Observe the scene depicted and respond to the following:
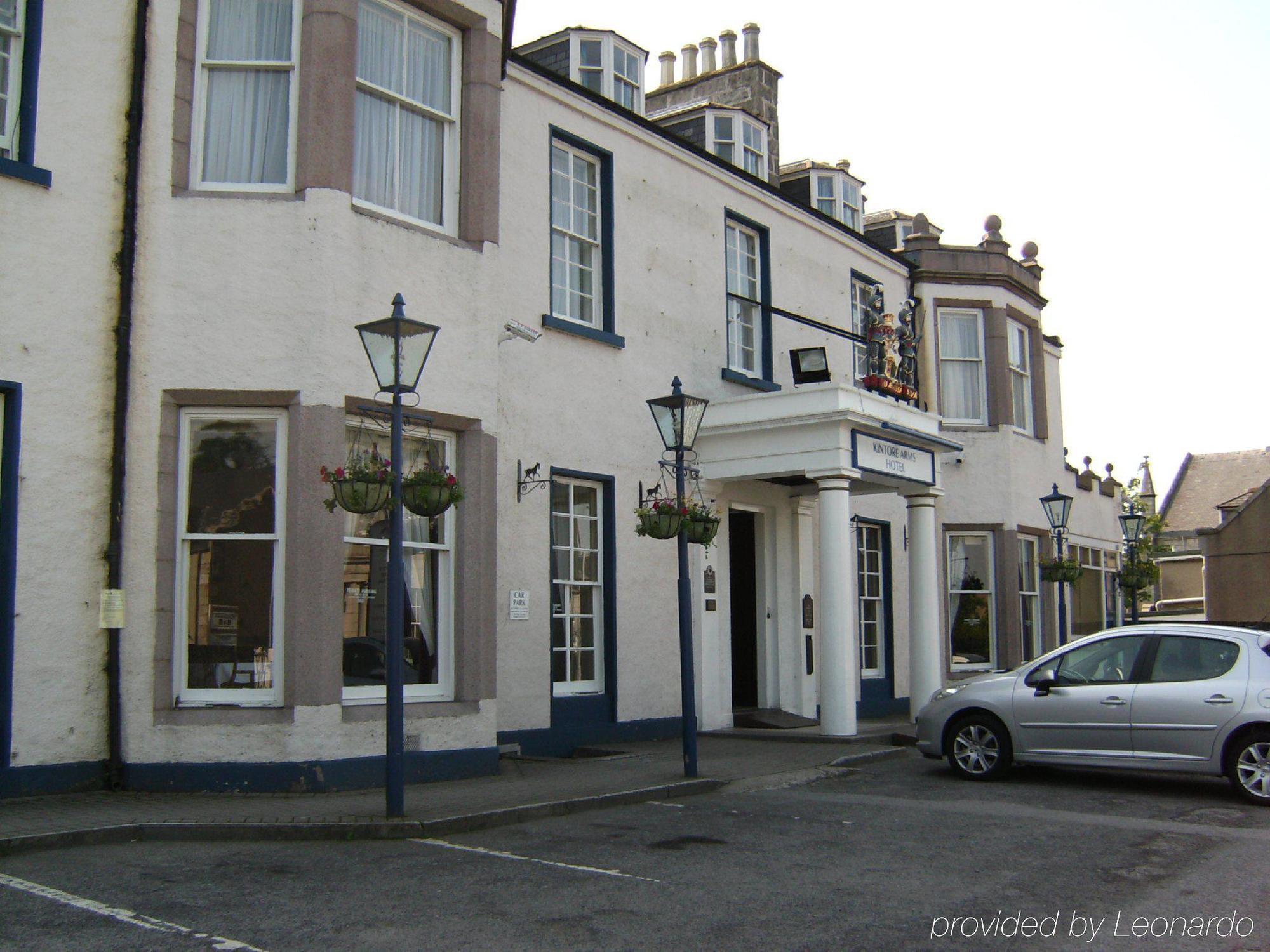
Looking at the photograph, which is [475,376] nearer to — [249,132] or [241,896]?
[249,132]

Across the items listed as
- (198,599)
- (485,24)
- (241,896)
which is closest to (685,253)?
(485,24)

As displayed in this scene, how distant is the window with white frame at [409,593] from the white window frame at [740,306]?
6.38 meters

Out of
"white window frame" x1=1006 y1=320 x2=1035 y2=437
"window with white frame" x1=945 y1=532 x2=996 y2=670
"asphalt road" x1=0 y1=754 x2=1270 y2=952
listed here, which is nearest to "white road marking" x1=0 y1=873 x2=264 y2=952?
"asphalt road" x1=0 y1=754 x2=1270 y2=952

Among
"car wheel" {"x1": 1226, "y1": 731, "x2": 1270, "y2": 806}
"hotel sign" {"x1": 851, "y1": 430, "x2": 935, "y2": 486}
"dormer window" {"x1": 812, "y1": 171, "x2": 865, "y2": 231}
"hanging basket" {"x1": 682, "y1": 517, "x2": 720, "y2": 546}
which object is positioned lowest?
"car wheel" {"x1": 1226, "y1": 731, "x2": 1270, "y2": 806}

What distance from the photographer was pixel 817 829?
9.21m

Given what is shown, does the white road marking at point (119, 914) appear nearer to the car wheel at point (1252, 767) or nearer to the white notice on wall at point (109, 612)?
the white notice on wall at point (109, 612)

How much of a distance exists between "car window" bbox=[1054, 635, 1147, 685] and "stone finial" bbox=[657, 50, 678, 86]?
14.5 m

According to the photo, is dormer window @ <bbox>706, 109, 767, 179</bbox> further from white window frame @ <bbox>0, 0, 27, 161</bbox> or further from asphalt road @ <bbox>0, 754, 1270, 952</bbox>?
asphalt road @ <bbox>0, 754, 1270, 952</bbox>

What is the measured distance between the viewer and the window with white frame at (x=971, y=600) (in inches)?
839

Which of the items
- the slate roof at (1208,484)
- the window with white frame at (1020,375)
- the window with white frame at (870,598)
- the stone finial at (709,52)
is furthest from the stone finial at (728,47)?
the slate roof at (1208,484)

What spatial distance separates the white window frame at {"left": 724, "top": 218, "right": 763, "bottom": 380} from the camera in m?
17.3

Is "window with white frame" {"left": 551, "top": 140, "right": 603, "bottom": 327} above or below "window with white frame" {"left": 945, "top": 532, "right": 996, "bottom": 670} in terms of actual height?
above

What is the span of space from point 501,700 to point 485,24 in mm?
6846

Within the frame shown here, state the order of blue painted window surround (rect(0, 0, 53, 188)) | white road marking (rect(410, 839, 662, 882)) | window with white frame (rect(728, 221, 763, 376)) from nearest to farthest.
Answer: white road marking (rect(410, 839, 662, 882)), blue painted window surround (rect(0, 0, 53, 188)), window with white frame (rect(728, 221, 763, 376))
